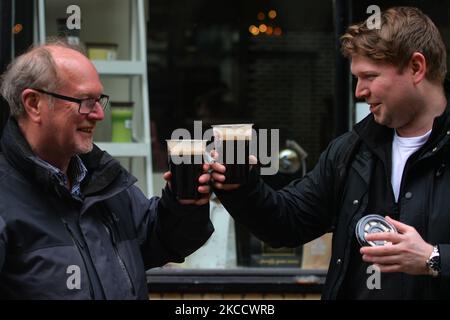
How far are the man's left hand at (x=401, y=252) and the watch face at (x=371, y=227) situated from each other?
4 cm

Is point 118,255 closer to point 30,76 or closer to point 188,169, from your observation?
point 188,169

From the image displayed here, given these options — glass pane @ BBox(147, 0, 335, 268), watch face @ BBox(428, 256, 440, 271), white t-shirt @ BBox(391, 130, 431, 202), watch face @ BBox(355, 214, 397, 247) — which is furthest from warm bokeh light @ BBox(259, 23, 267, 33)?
watch face @ BBox(428, 256, 440, 271)

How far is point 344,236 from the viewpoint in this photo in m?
3.01

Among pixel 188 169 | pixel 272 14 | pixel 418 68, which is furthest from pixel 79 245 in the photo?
pixel 272 14

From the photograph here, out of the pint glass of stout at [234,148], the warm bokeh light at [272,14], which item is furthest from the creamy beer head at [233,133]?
the warm bokeh light at [272,14]

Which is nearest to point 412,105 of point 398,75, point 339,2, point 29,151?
point 398,75

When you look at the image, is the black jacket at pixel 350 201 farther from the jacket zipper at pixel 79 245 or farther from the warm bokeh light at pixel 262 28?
the warm bokeh light at pixel 262 28

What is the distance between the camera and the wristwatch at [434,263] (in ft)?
8.81

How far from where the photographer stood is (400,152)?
3.00 meters

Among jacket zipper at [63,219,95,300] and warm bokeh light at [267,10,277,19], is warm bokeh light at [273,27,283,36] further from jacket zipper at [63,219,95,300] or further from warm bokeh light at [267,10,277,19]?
jacket zipper at [63,219,95,300]

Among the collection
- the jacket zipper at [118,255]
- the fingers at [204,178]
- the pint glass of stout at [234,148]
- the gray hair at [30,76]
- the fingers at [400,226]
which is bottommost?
the jacket zipper at [118,255]

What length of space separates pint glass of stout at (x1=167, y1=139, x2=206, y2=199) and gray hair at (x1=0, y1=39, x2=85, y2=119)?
0.45 metres

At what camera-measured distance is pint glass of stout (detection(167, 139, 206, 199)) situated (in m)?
2.80

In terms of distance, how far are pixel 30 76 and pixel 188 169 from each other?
2.00 ft
